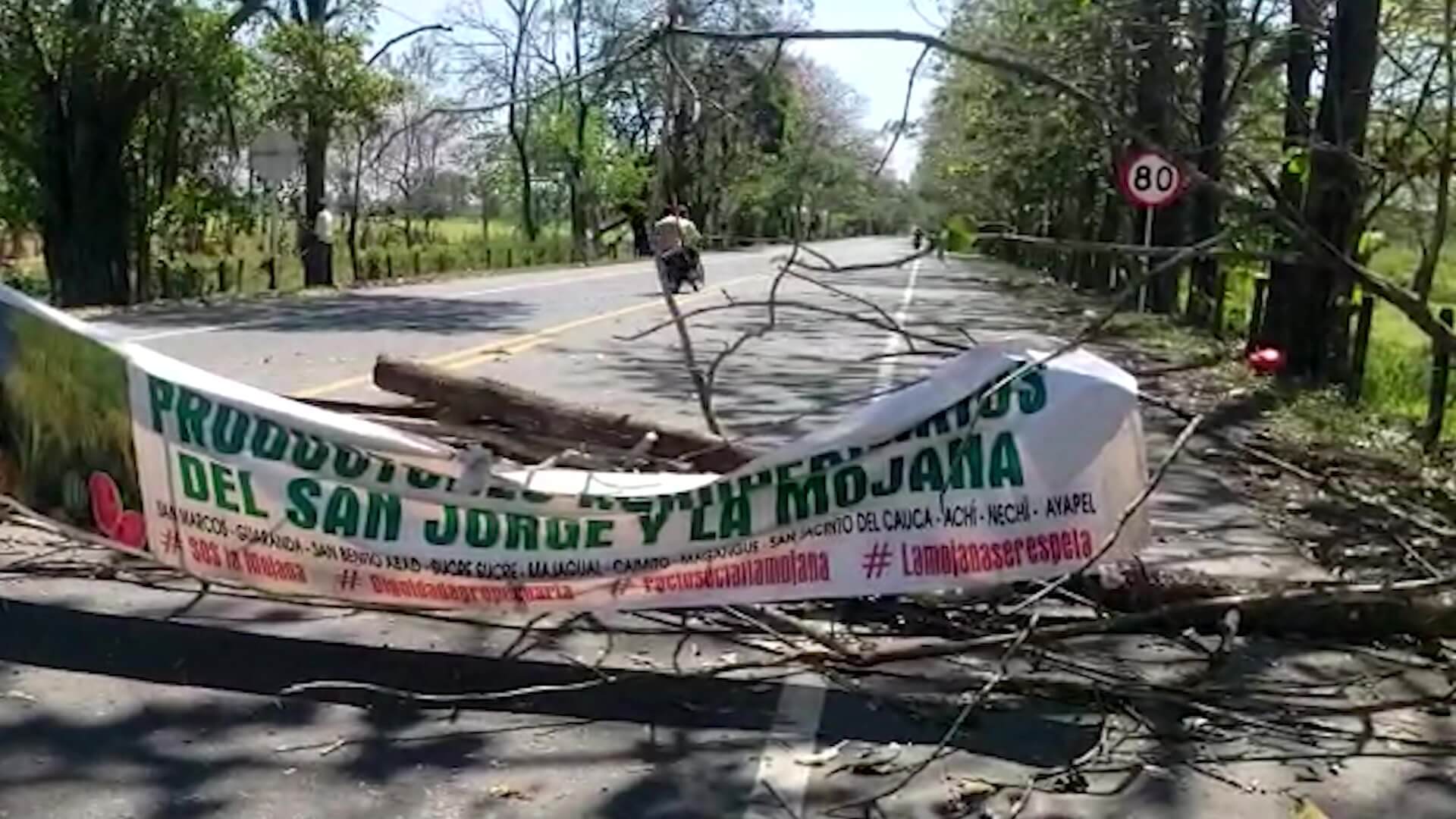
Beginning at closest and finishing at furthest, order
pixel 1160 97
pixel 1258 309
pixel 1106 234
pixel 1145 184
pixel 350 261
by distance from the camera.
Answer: pixel 1258 309, pixel 1160 97, pixel 1145 184, pixel 350 261, pixel 1106 234

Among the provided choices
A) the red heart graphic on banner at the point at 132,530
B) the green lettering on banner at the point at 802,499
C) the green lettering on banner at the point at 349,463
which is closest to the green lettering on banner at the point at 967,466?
the green lettering on banner at the point at 802,499

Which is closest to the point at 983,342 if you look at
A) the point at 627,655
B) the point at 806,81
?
the point at 627,655

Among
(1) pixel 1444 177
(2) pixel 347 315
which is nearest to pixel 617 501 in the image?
(1) pixel 1444 177

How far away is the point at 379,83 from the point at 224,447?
2762cm

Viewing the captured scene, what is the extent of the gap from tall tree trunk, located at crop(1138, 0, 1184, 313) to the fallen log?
3.29 m

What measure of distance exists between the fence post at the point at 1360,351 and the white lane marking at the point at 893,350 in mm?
4099

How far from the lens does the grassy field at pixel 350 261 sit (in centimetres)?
2942

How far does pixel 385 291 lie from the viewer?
100ft

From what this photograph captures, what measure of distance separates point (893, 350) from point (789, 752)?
12.7m

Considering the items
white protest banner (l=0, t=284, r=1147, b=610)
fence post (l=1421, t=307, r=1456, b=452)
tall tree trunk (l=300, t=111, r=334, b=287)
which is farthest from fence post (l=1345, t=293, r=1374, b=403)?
→ tall tree trunk (l=300, t=111, r=334, b=287)

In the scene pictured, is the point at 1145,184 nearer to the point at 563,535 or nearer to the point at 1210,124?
the point at 1210,124

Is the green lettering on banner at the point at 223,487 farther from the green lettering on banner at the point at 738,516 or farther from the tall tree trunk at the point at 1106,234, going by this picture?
the tall tree trunk at the point at 1106,234

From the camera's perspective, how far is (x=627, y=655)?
5668 mm

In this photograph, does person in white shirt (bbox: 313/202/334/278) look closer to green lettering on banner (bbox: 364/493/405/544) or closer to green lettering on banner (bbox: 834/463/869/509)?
green lettering on banner (bbox: 364/493/405/544)
